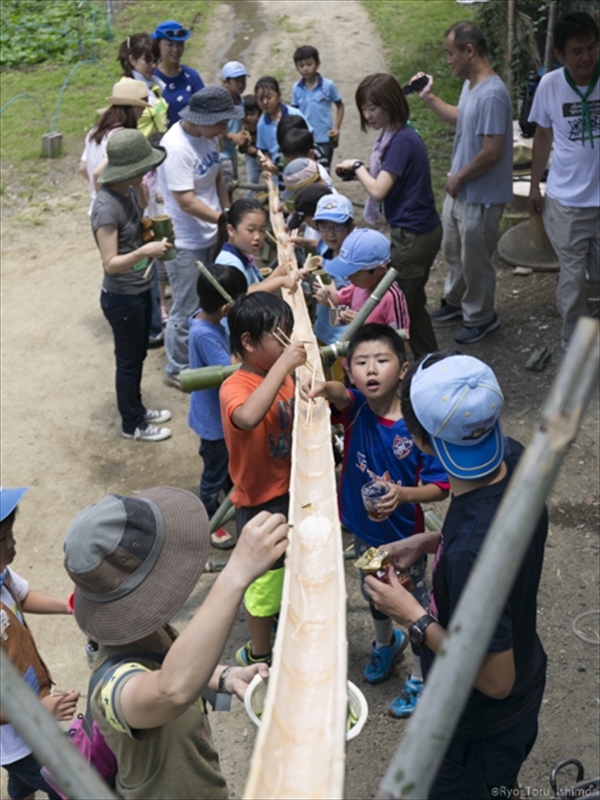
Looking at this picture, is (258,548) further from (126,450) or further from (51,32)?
(51,32)

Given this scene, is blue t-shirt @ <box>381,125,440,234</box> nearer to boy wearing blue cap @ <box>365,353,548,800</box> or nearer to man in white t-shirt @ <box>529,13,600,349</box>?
man in white t-shirt @ <box>529,13,600,349</box>

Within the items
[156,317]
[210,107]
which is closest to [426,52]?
[156,317]

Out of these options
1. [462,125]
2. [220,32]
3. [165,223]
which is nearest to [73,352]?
[165,223]

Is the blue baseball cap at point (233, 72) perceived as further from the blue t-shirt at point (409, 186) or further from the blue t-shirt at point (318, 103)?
the blue t-shirt at point (409, 186)

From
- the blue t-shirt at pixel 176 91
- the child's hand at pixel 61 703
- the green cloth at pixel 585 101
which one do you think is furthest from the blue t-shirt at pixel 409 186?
the child's hand at pixel 61 703

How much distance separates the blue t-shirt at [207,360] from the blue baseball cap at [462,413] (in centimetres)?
234

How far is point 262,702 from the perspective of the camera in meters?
2.04

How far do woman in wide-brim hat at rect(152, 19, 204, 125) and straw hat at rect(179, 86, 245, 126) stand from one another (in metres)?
2.47

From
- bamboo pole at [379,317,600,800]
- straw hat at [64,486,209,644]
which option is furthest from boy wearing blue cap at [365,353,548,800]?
bamboo pole at [379,317,600,800]

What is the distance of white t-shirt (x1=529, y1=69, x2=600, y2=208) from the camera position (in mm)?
5250

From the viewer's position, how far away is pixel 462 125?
575cm

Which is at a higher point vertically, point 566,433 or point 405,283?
point 566,433

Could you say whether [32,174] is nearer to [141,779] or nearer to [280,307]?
[280,307]

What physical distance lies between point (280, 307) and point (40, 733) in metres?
2.74
